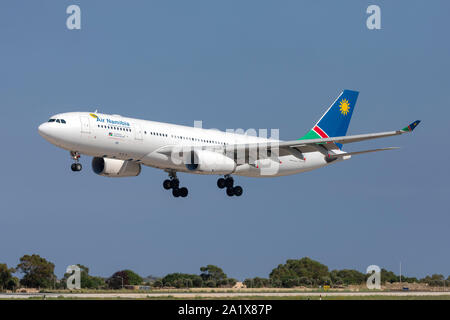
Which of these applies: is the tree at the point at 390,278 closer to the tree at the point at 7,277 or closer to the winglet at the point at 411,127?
the winglet at the point at 411,127

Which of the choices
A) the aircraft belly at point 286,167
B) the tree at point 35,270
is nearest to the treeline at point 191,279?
the tree at point 35,270

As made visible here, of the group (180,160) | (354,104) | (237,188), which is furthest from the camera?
(354,104)

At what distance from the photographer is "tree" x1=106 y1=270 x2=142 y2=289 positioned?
6788 cm

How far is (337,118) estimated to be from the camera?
229ft

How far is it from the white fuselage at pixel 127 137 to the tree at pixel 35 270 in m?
23.5

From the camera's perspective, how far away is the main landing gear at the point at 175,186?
62406 millimetres

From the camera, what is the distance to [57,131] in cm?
5056

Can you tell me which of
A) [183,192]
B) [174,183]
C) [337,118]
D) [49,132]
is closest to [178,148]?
[174,183]
